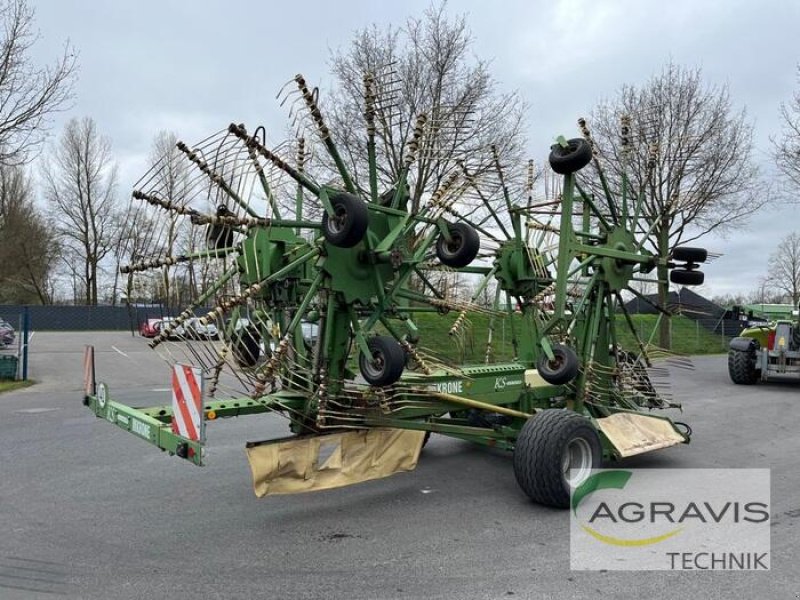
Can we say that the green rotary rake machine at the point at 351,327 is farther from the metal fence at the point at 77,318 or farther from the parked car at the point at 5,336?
the metal fence at the point at 77,318

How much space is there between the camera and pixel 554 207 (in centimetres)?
805

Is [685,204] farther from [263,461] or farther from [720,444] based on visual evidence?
[263,461]

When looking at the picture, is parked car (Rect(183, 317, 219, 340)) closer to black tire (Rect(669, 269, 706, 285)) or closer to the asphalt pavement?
the asphalt pavement

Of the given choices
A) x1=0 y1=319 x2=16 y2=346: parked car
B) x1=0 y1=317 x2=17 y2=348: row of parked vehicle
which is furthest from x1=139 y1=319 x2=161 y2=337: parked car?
x1=0 y1=319 x2=16 y2=346: parked car

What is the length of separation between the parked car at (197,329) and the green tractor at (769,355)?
14.4 meters

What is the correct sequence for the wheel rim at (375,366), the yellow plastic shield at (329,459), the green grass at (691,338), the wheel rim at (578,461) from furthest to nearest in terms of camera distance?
1. the green grass at (691,338)
2. the wheel rim at (578,461)
3. the wheel rim at (375,366)
4. the yellow plastic shield at (329,459)

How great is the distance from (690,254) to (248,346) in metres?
4.77

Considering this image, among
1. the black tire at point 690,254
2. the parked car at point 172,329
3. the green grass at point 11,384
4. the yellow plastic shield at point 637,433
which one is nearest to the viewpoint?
the parked car at point 172,329

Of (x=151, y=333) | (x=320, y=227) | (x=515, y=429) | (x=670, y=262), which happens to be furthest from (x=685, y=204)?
(x=151, y=333)

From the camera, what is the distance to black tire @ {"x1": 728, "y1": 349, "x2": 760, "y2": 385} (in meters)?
15.9

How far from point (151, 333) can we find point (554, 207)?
16.4ft

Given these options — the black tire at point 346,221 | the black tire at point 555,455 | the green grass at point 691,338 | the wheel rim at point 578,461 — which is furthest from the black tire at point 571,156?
the green grass at point 691,338

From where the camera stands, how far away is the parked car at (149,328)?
4823 mm

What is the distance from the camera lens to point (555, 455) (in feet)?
18.4
